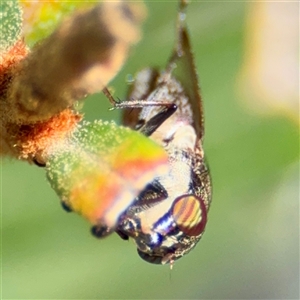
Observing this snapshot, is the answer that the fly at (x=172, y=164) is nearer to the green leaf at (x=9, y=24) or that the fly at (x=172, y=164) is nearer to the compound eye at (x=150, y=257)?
the compound eye at (x=150, y=257)

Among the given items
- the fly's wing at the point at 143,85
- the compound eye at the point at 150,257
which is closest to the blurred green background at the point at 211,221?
the fly's wing at the point at 143,85

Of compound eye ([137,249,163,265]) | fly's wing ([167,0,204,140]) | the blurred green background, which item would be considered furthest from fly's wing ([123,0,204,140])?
compound eye ([137,249,163,265])

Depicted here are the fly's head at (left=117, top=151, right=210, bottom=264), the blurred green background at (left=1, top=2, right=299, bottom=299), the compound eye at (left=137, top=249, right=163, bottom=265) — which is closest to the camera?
the fly's head at (left=117, top=151, right=210, bottom=264)

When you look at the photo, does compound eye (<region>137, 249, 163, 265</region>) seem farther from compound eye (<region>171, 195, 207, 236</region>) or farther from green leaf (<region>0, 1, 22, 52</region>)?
green leaf (<region>0, 1, 22, 52</region>)

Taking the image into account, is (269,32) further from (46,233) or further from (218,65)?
(46,233)

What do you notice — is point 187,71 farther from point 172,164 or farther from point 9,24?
point 9,24

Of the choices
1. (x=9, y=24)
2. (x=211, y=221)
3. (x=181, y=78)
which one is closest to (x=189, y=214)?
(x=9, y=24)
